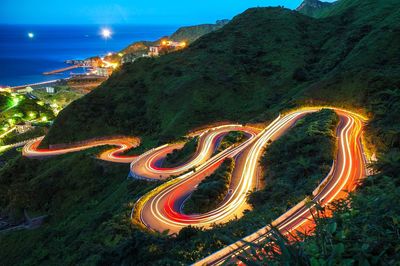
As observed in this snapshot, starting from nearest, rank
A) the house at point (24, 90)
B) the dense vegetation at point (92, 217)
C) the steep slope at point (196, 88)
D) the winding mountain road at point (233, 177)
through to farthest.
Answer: the dense vegetation at point (92, 217), the winding mountain road at point (233, 177), the steep slope at point (196, 88), the house at point (24, 90)

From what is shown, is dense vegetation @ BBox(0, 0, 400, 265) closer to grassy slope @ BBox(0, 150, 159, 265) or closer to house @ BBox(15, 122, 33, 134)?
grassy slope @ BBox(0, 150, 159, 265)

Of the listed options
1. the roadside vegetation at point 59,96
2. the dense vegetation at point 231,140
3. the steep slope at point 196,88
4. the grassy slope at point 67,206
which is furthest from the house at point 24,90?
the dense vegetation at point 231,140

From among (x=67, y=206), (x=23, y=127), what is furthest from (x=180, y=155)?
(x=23, y=127)

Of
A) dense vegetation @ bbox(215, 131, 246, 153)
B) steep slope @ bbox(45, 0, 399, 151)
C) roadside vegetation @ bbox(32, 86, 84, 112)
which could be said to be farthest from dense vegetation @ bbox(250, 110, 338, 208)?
roadside vegetation @ bbox(32, 86, 84, 112)

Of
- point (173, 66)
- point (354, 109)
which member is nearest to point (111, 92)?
point (173, 66)

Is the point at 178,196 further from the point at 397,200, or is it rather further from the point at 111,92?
the point at 111,92

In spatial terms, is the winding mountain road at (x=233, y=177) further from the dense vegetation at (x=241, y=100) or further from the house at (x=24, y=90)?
the house at (x=24, y=90)
